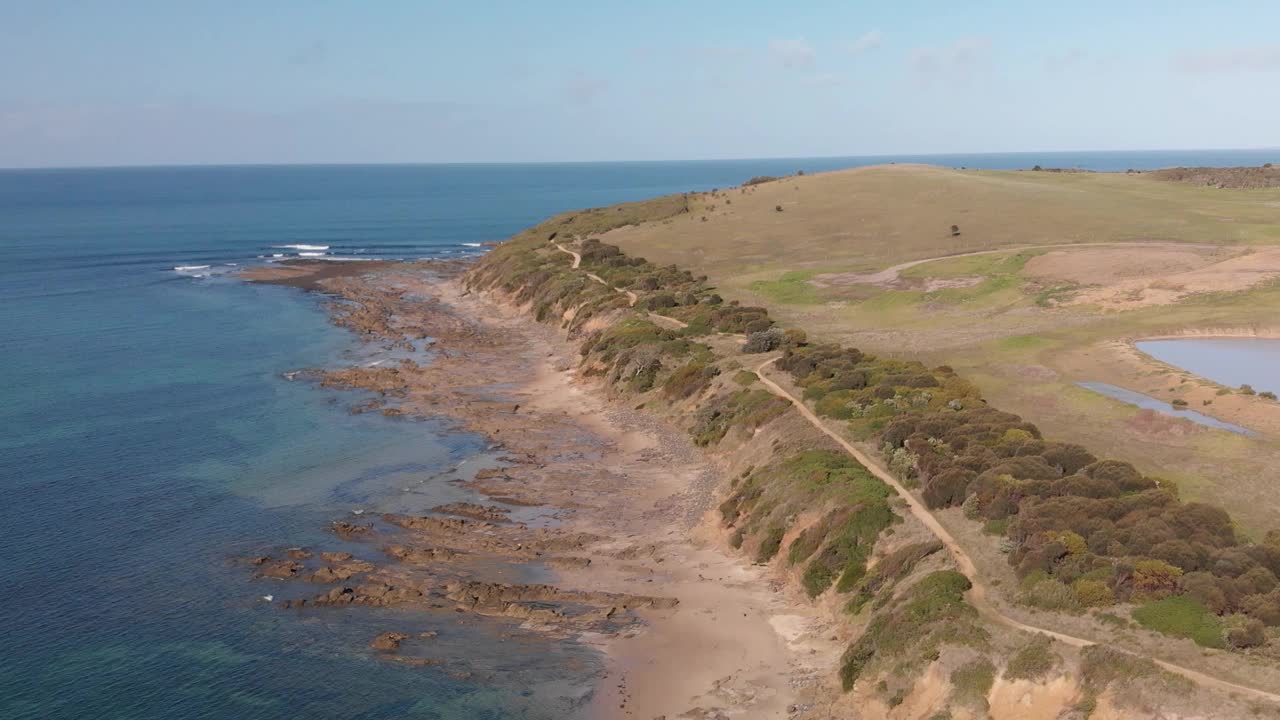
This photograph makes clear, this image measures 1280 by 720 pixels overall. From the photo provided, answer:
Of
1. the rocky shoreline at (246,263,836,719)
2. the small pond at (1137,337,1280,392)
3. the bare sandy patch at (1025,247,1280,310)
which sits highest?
the bare sandy patch at (1025,247,1280,310)

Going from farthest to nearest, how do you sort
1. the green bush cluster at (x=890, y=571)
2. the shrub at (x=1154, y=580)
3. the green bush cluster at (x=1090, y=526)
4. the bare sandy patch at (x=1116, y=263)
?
the bare sandy patch at (x=1116, y=263), the green bush cluster at (x=890, y=571), the green bush cluster at (x=1090, y=526), the shrub at (x=1154, y=580)

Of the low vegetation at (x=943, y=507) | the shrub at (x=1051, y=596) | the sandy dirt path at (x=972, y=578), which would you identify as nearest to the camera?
the sandy dirt path at (x=972, y=578)

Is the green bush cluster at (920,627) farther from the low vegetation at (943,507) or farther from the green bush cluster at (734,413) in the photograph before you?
the green bush cluster at (734,413)

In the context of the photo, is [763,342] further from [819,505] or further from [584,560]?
[584,560]

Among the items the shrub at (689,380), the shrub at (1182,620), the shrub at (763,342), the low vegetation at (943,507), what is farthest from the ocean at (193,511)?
the shrub at (763,342)

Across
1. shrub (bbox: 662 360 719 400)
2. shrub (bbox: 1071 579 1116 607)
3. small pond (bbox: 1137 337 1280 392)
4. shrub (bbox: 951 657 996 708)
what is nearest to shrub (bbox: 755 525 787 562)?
shrub (bbox: 951 657 996 708)

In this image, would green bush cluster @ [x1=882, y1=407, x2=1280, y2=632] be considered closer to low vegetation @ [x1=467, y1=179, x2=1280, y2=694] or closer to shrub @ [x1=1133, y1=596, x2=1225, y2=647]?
low vegetation @ [x1=467, y1=179, x2=1280, y2=694]
